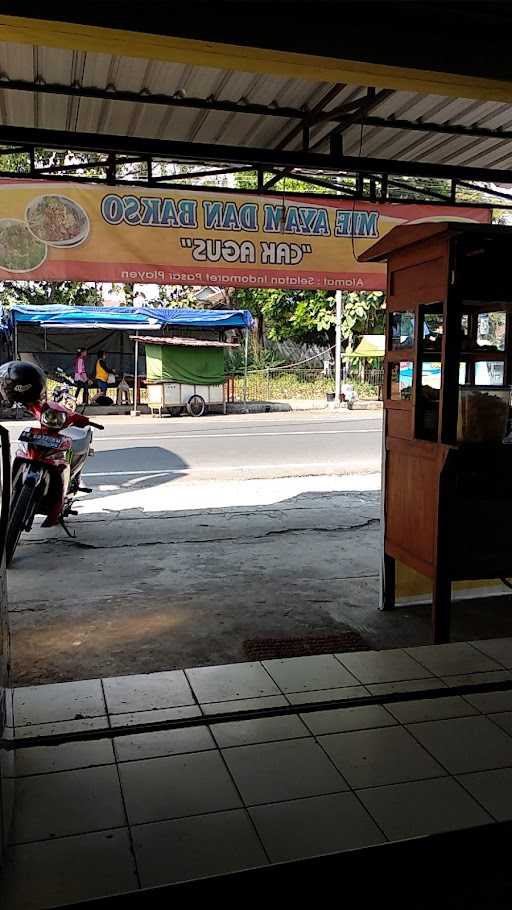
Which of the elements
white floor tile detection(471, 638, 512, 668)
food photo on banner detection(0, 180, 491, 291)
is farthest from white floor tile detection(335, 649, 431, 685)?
food photo on banner detection(0, 180, 491, 291)

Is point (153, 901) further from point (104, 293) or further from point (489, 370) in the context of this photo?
point (104, 293)

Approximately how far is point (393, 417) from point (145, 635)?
1.96 meters

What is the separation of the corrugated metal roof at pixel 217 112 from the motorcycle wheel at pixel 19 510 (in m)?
2.70

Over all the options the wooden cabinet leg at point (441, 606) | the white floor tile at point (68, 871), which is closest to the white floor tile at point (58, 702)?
the white floor tile at point (68, 871)

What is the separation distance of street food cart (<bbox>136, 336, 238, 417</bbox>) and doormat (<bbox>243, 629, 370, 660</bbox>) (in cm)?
1423

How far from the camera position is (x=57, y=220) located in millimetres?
6047

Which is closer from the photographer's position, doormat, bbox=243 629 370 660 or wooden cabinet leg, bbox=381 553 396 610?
doormat, bbox=243 629 370 660

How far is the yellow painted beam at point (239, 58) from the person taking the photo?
96.2 inches

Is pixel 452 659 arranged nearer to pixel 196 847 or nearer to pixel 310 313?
pixel 196 847

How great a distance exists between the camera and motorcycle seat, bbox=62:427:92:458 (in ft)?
21.9

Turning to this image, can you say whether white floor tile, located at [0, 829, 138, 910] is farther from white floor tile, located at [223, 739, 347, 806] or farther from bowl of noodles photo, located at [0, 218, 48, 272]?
bowl of noodles photo, located at [0, 218, 48, 272]

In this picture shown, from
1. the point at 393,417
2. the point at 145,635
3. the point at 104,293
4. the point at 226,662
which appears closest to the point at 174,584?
the point at 145,635

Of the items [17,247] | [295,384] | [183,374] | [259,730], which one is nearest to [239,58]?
[259,730]

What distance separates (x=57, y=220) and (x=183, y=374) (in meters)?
12.2
